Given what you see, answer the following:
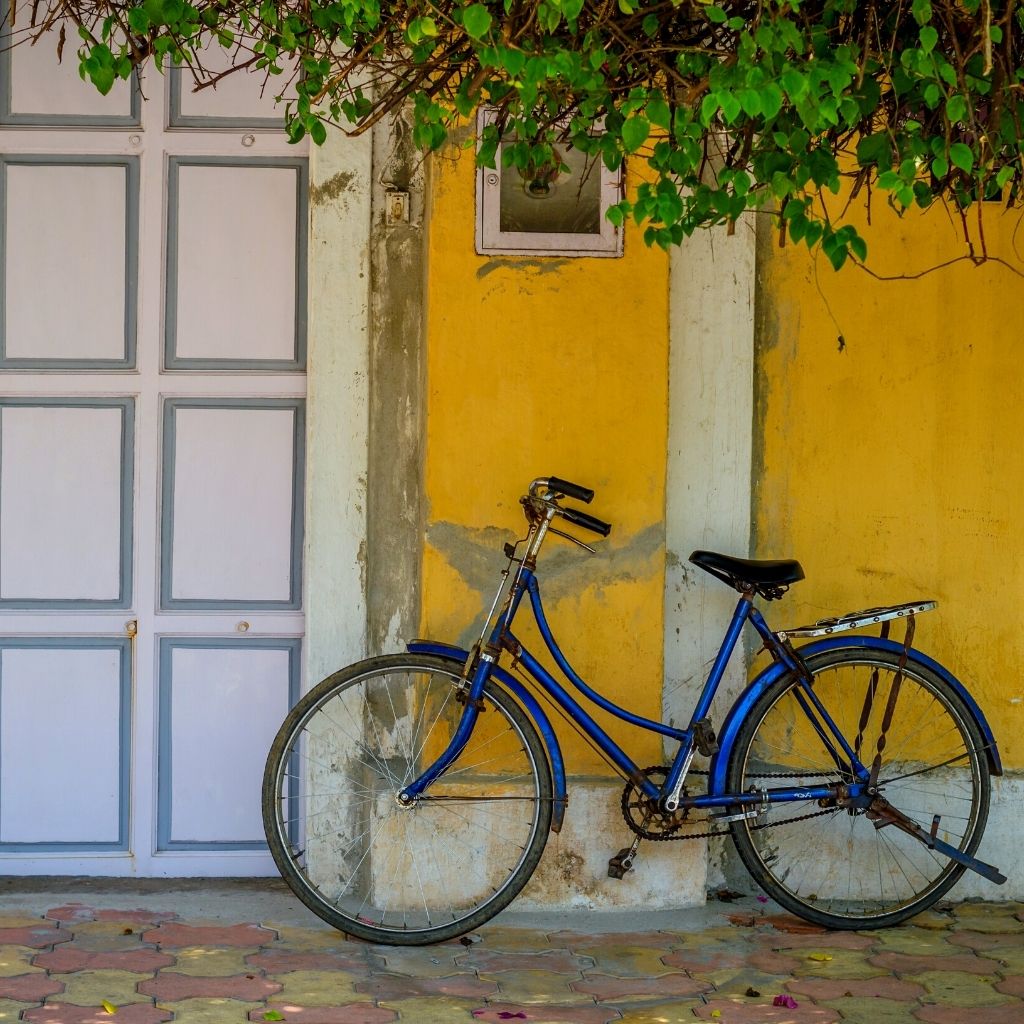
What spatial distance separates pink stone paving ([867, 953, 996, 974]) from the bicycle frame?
0.50 meters

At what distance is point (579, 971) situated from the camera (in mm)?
4121

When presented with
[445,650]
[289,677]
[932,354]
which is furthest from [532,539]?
[932,354]

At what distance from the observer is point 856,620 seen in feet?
14.5

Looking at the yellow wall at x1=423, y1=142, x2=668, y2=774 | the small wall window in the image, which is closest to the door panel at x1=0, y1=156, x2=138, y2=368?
the yellow wall at x1=423, y1=142, x2=668, y2=774

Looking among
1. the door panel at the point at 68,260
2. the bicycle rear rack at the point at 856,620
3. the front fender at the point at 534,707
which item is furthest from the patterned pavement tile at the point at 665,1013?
the door panel at the point at 68,260

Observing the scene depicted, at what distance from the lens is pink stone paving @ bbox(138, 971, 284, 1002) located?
3865mm

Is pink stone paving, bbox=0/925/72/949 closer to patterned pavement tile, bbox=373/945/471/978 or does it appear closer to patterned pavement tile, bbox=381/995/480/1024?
patterned pavement tile, bbox=373/945/471/978

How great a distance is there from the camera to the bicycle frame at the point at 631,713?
14.1ft

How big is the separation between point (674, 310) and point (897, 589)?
1.22 meters

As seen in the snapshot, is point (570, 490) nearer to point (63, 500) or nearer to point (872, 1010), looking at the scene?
point (872, 1010)

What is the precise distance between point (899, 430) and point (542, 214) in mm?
1411

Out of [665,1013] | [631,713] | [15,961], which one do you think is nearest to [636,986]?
[665,1013]

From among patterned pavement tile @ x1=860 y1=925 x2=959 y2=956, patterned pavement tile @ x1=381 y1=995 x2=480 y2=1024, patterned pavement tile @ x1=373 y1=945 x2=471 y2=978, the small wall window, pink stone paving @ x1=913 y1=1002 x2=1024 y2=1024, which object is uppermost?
the small wall window

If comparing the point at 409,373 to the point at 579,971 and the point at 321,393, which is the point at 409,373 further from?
the point at 579,971
